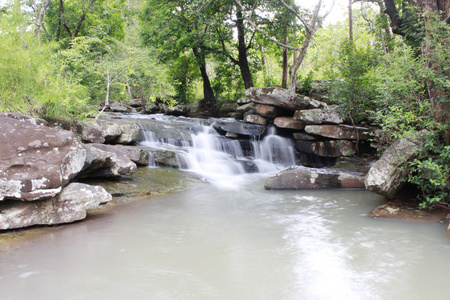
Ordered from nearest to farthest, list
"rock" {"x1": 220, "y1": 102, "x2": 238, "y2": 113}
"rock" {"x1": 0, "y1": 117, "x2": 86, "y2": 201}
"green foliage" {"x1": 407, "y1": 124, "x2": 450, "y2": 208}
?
"rock" {"x1": 0, "y1": 117, "x2": 86, "y2": 201}, "green foliage" {"x1": 407, "y1": 124, "x2": 450, "y2": 208}, "rock" {"x1": 220, "y1": 102, "x2": 238, "y2": 113}

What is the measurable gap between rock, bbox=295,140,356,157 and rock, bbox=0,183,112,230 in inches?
358

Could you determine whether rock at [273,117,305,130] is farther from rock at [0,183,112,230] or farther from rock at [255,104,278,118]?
rock at [0,183,112,230]

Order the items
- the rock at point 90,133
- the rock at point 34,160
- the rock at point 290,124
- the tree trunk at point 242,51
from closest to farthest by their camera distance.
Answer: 1. the rock at point 34,160
2. the rock at point 90,133
3. the rock at point 290,124
4. the tree trunk at point 242,51

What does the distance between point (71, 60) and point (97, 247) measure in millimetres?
7636

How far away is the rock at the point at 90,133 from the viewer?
913 cm

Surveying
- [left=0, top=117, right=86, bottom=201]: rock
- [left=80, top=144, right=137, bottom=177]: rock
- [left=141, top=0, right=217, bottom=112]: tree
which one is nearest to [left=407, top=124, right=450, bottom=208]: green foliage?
[left=0, top=117, right=86, bottom=201]: rock

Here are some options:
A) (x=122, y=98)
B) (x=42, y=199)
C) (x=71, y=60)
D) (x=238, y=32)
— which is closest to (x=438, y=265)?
(x=42, y=199)

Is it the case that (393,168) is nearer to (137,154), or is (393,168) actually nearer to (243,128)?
(137,154)

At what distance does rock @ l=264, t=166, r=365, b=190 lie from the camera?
29.2 ft

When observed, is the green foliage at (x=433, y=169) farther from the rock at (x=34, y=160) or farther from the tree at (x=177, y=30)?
the tree at (x=177, y=30)

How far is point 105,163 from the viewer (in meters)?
7.55

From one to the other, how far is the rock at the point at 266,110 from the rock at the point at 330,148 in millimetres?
1940

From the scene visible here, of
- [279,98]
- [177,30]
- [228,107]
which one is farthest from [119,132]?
[228,107]

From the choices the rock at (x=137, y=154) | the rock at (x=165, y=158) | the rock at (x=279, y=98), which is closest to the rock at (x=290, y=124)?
the rock at (x=279, y=98)
